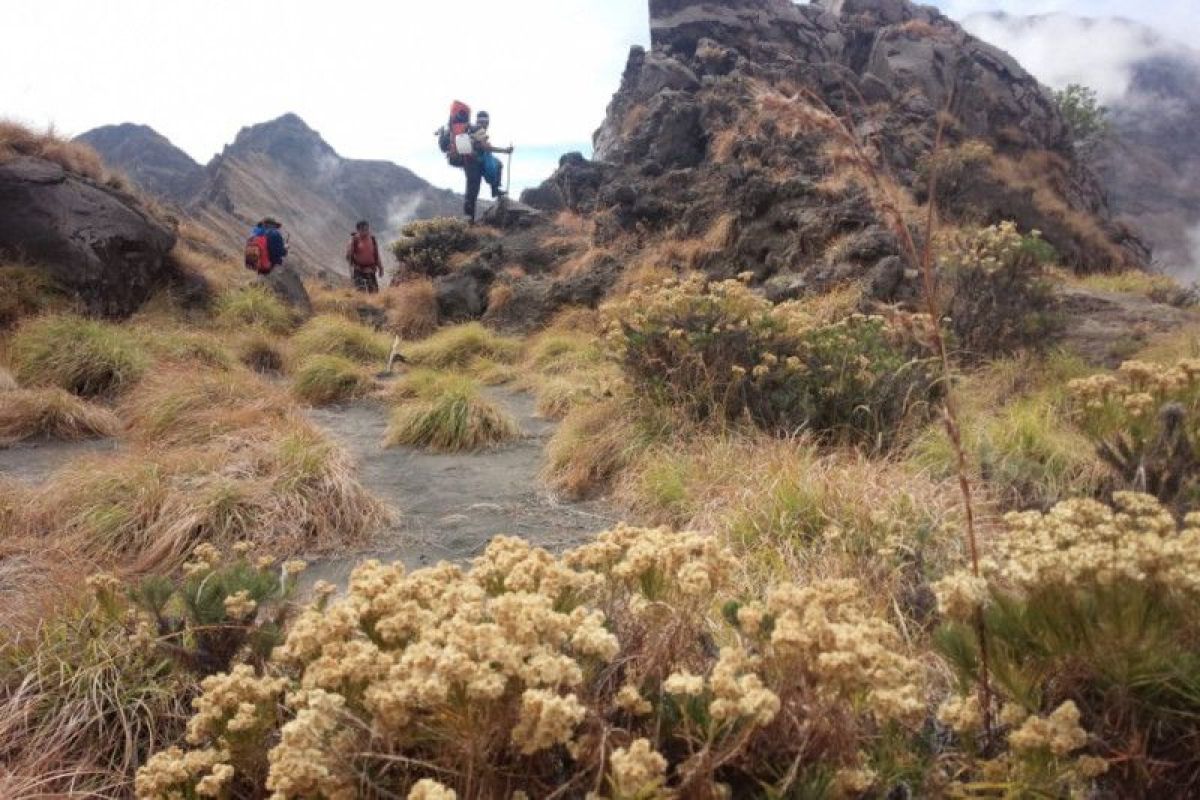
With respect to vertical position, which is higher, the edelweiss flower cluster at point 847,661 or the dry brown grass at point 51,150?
the dry brown grass at point 51,150

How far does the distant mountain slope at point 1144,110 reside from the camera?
A: 191ft

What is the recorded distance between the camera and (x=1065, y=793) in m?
1.09

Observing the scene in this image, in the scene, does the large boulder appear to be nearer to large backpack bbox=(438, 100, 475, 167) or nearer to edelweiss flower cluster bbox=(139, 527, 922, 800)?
large backpack bbox=(438, 100, 475, 167)

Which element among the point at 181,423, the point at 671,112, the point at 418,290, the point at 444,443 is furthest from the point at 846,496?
the point at 671,112

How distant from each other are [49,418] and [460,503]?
3605 mm

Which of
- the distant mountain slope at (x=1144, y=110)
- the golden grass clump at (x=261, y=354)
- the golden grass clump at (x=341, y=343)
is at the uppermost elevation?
the distant mountain slope at (x=1144, y=110)

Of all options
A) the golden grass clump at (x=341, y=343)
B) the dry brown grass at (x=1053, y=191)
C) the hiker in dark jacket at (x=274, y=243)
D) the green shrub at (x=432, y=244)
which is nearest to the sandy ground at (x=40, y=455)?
the golden grass clump at (x=341, y=343)

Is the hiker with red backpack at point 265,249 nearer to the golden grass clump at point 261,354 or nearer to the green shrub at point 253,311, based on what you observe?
the green shrub at point 253,311

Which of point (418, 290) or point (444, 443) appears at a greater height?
point (418, 290)

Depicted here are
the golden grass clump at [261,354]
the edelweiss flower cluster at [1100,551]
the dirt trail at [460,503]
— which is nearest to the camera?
the edelweiss flower cluster at [1100,551]

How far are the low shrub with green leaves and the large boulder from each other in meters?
8.01

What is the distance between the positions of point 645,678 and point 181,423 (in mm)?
5012

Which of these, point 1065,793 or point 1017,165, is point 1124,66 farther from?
point 1065,793

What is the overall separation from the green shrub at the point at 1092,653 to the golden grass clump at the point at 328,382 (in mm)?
7006
